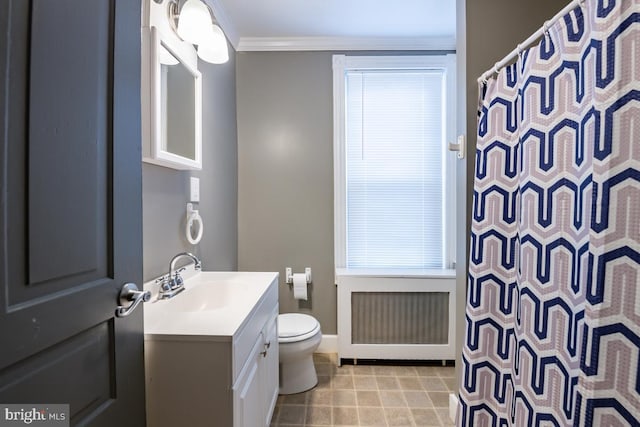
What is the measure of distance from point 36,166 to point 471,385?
5.39 feet

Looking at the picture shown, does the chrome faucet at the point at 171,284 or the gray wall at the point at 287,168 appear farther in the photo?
the gray wall at the point at 287,168

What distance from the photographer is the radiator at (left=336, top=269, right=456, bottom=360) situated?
90.5 inches

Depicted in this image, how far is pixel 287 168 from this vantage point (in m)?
2.51

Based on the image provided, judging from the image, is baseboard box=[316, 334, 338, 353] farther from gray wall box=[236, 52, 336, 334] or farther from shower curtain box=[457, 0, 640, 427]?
shower curtain box=[457, 0, 640, 427]

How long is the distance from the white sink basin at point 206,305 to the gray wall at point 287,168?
33.9 inches

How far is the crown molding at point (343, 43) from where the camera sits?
2.43m

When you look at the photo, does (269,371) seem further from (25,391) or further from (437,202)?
(437,202)

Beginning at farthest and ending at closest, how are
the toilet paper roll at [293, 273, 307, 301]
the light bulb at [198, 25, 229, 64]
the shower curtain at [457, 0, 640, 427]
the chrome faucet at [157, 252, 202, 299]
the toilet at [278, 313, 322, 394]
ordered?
1. the toilet paper roll at [293, 273, 307, 301]
2. the toilet at [278, 313, 322, 394]
3. the light bulb at [198, 25, 229, 64]
4. the chrome faucet at [157, 252, 202, 299]
5. the shower curtain at [457, 0, 640, 427]

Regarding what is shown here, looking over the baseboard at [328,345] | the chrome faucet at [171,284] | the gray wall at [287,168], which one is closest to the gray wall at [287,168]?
the gray wall at [287,168]

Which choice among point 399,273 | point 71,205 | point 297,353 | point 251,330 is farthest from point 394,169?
point 71,205

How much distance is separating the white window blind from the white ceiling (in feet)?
0.82

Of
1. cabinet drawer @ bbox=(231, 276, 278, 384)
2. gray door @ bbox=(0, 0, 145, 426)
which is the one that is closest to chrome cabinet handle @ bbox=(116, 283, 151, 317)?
gray door @ bbox=(0, 0, 145, 426)

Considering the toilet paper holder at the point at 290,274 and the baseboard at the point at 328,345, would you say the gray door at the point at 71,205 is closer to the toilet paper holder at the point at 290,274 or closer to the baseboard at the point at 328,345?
the toilet paper holder at the point at 290,274

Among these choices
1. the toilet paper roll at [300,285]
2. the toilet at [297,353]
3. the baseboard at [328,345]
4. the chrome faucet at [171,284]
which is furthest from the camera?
the baseboard at [328,345]
